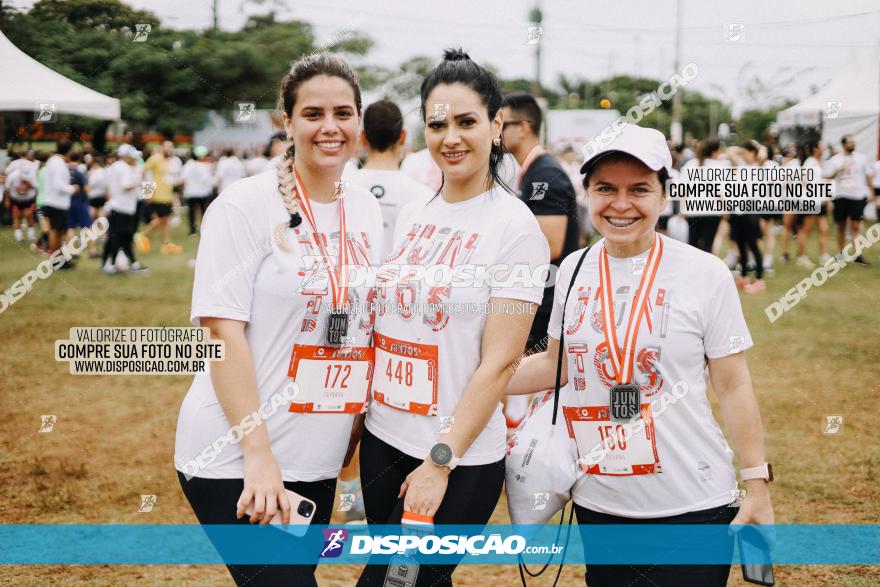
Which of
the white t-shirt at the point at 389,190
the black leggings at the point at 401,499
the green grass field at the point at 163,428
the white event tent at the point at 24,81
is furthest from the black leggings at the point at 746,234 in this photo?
the white event tent at the point at 24,81

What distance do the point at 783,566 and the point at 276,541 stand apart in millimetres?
2632

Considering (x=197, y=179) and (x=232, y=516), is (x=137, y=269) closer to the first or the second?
(x=197, y=179)

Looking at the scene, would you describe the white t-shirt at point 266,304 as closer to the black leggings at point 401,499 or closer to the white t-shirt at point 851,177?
the black leggings at point 401,499

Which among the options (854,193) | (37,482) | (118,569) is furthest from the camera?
(854,193)

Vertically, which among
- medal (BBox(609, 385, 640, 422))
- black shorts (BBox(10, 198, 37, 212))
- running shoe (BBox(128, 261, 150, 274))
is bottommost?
medal (BBox(609, 385, 640, 422))

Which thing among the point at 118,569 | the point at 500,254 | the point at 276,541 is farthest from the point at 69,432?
the point at 500,254

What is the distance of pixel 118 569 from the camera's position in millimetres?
3516

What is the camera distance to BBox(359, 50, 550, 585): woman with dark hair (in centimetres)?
206

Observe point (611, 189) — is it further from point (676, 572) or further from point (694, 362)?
point (676, 572)

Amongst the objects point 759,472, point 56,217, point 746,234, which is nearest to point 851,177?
point 746,234

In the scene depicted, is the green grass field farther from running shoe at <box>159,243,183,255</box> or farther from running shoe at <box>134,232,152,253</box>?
running shoe at <box>134,232,152,253</box>

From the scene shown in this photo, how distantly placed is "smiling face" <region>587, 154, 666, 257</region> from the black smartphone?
801 mm

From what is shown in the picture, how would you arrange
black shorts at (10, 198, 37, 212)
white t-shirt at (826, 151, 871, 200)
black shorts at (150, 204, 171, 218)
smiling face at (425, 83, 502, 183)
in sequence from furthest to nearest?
black shorts at (10, 198, 37, 212), black shorts at (150, 204, 171, 218), white t-shirt at (826, 151, 871, 200), smiling face at (425, 83, 502, 183)

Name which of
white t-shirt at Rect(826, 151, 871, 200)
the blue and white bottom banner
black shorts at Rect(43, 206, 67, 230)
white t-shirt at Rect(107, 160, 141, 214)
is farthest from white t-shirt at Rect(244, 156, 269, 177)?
the blue and white bottom banner
